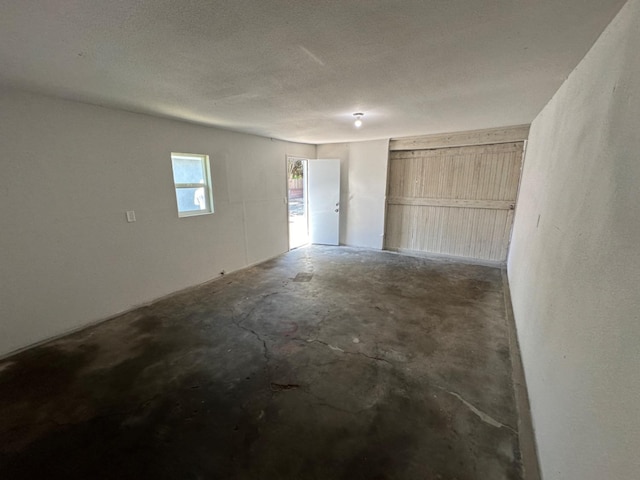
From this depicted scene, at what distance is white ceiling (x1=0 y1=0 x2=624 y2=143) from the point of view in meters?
1.30

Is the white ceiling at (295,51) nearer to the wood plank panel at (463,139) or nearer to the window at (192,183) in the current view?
the window at (192,183)

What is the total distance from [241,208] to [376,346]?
3417mm

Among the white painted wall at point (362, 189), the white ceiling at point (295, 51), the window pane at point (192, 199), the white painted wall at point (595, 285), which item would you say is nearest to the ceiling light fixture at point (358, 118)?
the white ceiling at point (295, 51)

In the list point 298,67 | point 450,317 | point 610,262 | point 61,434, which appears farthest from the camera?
point 450,317

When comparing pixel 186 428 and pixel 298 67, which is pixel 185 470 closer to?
pixel 186 428

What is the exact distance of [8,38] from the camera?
58.9 inches

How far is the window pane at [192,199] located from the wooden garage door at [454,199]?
3.85 metres

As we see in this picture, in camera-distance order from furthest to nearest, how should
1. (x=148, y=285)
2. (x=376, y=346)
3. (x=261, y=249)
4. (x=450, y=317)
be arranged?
(x=261, y=249)
(x=148, y=285)
(x=450, y=317)
(x=376, y=346)

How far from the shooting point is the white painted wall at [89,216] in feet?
8.14

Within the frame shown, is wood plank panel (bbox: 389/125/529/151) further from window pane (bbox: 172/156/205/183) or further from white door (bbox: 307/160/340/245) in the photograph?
window pane (bbox: 172/156/205/183)

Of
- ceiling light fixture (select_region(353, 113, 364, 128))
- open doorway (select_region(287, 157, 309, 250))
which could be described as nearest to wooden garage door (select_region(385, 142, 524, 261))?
open doorway (select_region(287, 157, 309, 250))

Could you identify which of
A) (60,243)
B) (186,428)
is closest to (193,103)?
(60,243)

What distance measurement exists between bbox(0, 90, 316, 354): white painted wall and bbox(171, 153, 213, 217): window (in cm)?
13

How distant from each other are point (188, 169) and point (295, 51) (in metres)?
2.96
